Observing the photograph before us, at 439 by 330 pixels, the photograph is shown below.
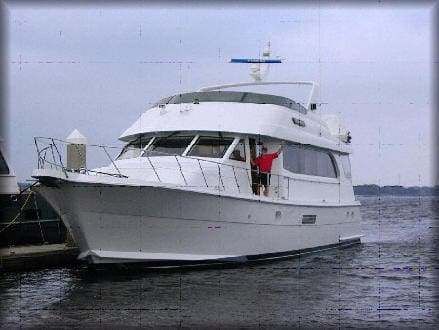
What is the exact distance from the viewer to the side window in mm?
14312

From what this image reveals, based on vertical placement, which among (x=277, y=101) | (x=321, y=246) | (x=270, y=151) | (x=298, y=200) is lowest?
(x=321, y=246)

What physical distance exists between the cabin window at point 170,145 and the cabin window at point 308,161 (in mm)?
2645

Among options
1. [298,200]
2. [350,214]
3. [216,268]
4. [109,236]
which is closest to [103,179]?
[109,236]

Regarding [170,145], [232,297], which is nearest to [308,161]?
[170,145]

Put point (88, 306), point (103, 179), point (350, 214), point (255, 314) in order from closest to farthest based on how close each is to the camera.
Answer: point (255, 314) → point (88, 306) → point (103, 179) → point (350, 214)

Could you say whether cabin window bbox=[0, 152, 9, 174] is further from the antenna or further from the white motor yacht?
the antenna

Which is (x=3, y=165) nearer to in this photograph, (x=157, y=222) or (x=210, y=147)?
(x=210, y=147)

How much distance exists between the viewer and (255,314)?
9.20 m

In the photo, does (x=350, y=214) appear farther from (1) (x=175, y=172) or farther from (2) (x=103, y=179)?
(2) (x=103, y=179)

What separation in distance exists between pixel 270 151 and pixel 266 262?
2722 millimetres

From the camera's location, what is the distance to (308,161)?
16.8 metres

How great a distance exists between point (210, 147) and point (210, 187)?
1.58m

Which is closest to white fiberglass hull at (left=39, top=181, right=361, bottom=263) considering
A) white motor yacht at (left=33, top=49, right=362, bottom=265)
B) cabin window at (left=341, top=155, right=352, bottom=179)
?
white motor yacht at (left=33, top=49, right=362, bottom=265)

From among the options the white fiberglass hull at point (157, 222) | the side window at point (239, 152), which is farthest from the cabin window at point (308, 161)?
the white fiberglass hull at point (157, 222)
